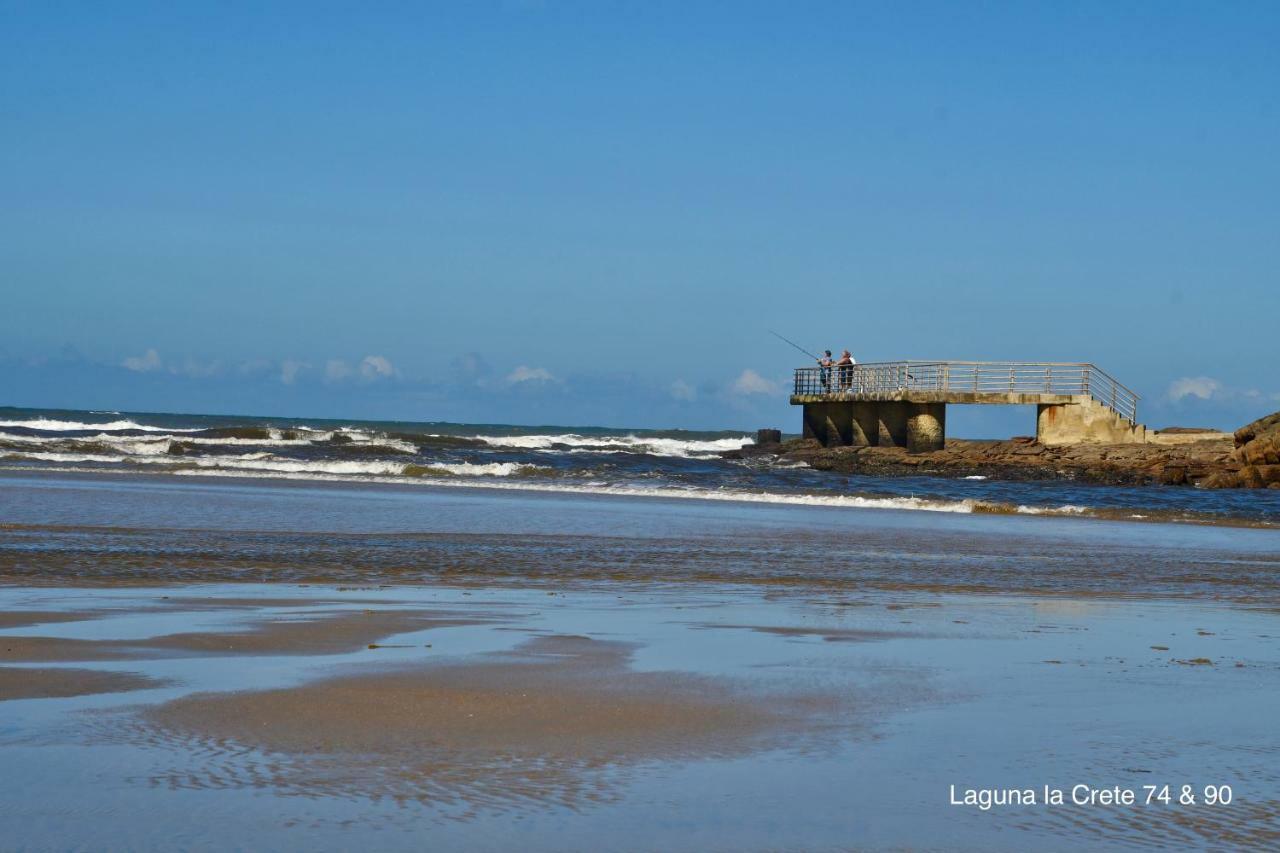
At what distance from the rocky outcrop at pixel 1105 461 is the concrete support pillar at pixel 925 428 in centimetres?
39

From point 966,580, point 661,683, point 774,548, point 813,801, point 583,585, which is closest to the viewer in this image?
point 813,801

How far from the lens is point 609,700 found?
5.01m

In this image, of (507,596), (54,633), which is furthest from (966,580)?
(54,633)

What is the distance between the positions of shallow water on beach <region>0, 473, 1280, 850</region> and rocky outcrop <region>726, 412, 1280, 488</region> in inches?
770

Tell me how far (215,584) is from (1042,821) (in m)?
6.95

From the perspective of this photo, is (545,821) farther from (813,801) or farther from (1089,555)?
(1089,555)

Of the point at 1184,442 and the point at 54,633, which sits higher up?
the point at 1184,442

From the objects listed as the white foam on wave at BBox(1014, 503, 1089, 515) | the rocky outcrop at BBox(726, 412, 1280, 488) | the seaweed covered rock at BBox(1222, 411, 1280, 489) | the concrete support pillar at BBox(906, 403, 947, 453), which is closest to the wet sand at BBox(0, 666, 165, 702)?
the white foam on wave at BBox(1014, 503, 1089, 515)

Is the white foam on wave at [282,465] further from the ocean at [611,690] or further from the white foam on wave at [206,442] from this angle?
the ocean at [611,690]

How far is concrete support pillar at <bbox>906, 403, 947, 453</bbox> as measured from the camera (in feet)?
121

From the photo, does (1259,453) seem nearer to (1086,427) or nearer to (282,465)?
(1086,427)

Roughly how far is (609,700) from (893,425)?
34427 mm

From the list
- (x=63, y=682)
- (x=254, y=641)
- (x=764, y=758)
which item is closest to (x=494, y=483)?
(x=254, y=641)

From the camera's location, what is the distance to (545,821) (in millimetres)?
3398
